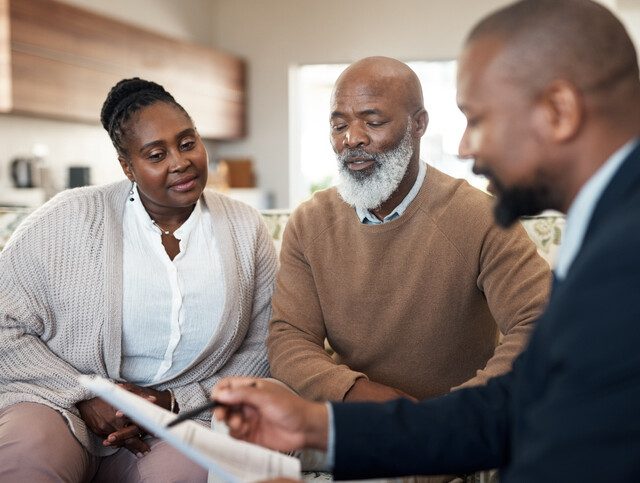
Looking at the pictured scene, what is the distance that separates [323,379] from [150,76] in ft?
15.6

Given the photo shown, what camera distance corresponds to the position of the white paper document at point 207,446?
3.34 feet

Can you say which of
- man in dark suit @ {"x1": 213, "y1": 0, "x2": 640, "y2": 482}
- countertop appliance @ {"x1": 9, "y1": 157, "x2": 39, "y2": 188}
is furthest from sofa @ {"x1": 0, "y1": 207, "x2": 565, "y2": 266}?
countertop appliance @ {"x1": 9, "y1": 157, "x2": 39, "y2": 188}

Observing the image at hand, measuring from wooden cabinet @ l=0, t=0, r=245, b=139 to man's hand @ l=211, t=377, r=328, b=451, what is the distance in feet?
13.0

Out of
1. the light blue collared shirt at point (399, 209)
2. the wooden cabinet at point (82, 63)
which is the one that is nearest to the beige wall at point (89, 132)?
the wooden cabinet at point (82, 63)

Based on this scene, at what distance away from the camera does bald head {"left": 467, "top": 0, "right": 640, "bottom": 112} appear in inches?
35.9

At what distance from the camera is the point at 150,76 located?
6035 mm

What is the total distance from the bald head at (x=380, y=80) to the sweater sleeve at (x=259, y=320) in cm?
46

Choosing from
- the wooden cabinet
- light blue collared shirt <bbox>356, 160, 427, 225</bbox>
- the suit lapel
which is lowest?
light blue collared shirt <bbox>356, 160, 427, 225</bbox>

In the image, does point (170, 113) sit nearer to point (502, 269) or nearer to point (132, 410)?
point (502, 269)

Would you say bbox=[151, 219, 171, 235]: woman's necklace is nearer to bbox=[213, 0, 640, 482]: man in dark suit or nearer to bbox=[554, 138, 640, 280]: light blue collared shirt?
bbox=[213, 0, 640, 482]: man in dark suit

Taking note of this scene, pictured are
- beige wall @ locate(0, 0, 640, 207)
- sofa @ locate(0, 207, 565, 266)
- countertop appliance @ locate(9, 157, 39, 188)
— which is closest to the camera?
sofa @ locate(0, 207, 565, 266)

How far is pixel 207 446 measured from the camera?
1.07 meters

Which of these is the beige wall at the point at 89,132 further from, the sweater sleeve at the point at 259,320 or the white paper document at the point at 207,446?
the white paper document at the point at 207,446

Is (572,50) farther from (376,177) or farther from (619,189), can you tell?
(376,177)
